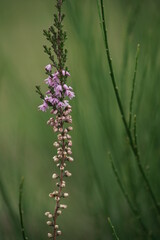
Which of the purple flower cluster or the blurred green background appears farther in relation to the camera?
the blurred green background

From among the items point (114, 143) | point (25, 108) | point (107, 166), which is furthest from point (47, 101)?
point (25, 108)

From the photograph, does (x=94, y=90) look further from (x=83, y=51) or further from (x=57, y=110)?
(x=57, y=110)

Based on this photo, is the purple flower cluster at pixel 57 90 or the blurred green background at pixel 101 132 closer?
the purple flower cluster at pixel 57 90

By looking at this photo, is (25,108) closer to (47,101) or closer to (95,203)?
(95,203)

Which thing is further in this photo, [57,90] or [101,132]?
[101,132]

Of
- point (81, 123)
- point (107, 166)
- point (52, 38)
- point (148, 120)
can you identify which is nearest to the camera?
point (52, 38)

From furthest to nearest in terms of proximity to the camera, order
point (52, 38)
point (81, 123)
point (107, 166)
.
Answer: point (107, 166) → point (81, 123) → point (52, 38)

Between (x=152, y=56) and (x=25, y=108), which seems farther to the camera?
(x=25, y=108)

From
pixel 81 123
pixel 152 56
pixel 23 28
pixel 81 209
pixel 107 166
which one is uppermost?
pixel 23 28

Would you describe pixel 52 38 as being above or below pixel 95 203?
above
